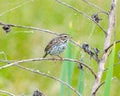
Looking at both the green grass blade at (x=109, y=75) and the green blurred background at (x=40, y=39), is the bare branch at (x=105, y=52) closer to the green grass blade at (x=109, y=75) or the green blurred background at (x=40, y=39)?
the green grass blade at (x=109, y=75)

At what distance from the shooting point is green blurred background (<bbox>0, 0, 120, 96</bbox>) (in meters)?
4.70

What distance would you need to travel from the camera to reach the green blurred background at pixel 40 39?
4699 millimetres

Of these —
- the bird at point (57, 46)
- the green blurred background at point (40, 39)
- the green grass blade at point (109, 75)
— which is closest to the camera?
the green grass blade at point (109, 75)

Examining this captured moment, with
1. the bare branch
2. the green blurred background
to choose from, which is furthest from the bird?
the green blurred background

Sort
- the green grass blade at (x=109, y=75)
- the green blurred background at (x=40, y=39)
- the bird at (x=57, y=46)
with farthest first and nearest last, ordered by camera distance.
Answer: the green blurred background at (x=40, y=39) → the bird at (x=57, y=46) → the green grass blade at (x=109, y=75)

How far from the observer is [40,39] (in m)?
5.14

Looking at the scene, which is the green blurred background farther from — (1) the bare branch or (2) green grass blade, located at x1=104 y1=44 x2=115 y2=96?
(2) green grass blade, located at x1=104 y1=44 x2=115 y2=96

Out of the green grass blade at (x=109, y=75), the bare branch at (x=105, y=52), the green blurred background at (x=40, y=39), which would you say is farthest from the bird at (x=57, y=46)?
the green blurred background at (x=40, y=39)

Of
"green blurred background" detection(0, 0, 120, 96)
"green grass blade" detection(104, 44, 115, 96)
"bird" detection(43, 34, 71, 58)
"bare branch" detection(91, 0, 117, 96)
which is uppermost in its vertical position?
"green blurred background" detection(0, 0, 120, 96)

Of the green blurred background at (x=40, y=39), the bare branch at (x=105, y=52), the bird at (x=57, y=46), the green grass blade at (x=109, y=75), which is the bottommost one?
the green grass blade at (x=109, y=75)

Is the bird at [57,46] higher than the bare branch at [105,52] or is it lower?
higher

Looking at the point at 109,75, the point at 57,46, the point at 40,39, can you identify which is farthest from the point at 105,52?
the point at 40,39

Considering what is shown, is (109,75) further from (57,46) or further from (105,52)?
(57,46)

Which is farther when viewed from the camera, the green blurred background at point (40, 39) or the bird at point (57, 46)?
the green blurred background at point (40, 39)
